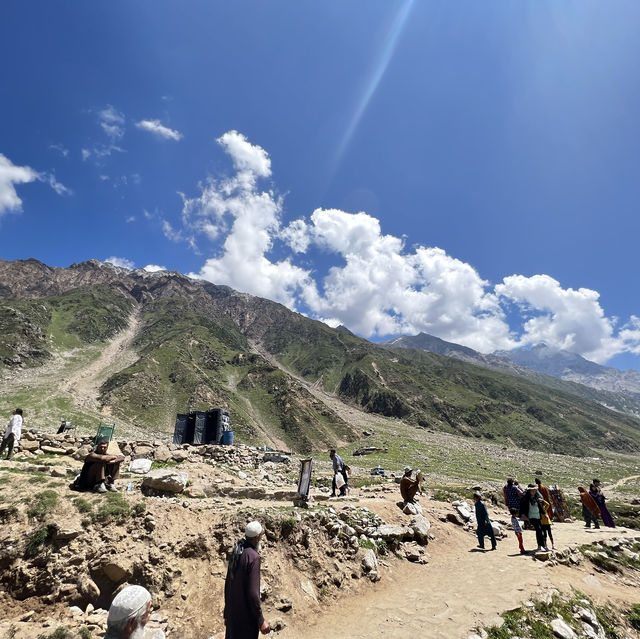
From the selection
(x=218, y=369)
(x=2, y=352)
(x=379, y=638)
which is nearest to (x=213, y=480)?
(x=379, y=638)

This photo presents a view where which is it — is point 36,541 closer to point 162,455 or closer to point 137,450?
point 162,455

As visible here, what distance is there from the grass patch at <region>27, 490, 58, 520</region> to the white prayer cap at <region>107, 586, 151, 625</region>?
8.03m

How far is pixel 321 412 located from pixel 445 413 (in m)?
72.9

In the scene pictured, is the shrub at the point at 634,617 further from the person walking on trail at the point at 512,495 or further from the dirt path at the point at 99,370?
the dirt path at the point at 99,370

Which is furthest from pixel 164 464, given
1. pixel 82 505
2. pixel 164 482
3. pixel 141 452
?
pixel 82 505

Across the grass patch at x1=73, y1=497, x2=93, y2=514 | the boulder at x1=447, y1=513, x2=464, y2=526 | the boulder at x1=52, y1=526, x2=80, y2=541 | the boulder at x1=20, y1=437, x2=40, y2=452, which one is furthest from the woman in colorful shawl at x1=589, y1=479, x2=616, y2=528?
the boulder at x1=20, y1=437, x2=40, y2=452

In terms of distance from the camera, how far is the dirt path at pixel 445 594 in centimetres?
879

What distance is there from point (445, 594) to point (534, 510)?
638 cm

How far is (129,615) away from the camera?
380 cm

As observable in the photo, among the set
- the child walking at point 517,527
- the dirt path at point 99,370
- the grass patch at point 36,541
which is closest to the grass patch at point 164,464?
the grass patch at point 36,541

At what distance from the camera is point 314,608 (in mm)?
9906

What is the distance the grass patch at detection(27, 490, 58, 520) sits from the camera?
9243mm

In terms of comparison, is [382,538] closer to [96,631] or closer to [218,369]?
[96,631]

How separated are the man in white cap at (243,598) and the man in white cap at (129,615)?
1.92 meters
